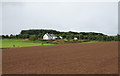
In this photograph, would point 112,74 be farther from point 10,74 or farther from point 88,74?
point 10,74

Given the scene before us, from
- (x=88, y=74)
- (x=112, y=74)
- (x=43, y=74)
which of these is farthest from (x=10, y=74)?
(x=112, y=74)

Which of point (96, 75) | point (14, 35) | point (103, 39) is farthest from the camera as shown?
point (14, 35)

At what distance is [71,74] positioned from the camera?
8.70m

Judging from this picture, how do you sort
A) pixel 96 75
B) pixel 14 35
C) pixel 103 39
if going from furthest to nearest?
pixel 14 35
pixel 103 39
pixel 96 75

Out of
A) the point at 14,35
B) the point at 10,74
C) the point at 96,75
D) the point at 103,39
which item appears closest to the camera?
the point at 96,75

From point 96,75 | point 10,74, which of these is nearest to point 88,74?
point 96,75

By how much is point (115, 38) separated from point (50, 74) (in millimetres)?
69460

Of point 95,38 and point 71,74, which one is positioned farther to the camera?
A: point 95,38

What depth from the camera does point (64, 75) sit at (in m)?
8.50

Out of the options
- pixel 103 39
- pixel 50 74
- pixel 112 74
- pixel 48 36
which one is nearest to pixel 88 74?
pixel 112 74

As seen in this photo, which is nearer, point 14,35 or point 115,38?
point 115,38

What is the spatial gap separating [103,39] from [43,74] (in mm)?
65498

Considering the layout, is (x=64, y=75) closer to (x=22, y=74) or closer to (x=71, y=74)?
(x=71, y=74)

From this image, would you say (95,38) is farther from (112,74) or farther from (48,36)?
(112,74)
